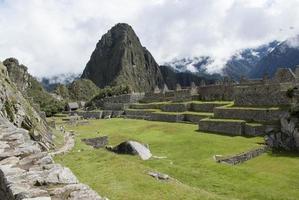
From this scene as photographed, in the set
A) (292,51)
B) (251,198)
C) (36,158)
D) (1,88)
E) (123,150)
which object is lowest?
(251,198)

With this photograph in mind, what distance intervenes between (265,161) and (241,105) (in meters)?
16.9

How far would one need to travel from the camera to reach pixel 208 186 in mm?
19266

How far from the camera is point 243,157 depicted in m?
29.2

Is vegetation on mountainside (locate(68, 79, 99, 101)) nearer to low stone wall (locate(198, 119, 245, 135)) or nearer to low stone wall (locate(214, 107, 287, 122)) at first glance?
low stone wall (locate(214, 107, 287, 122))

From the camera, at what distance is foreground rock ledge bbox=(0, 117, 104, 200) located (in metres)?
6.73

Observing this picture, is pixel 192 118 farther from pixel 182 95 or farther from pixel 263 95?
pixel 263 95

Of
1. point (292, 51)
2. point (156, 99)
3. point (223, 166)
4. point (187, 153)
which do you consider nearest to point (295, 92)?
point (187, 153)

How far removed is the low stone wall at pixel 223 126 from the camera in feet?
133

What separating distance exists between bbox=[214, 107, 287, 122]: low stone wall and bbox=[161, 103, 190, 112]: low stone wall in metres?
12.9

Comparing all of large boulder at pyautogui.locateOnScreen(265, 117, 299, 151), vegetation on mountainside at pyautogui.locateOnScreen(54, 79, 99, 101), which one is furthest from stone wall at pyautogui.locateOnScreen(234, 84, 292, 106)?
vegetation on mountainside at pyautogui.locateOnScreen(54, 79, 99, 101)

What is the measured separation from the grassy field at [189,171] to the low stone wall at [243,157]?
54 centimetres

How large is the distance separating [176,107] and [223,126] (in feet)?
64.0

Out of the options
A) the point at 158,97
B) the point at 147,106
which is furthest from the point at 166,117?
the point at 158,97

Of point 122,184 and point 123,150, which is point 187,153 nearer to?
point 123,150
